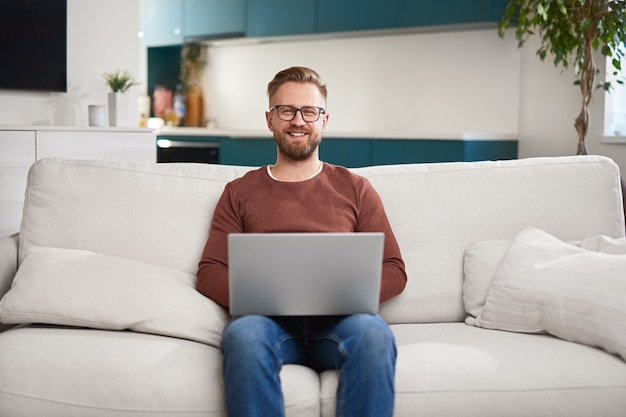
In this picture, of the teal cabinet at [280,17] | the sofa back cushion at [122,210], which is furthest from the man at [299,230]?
the teal cabinet at [280,17]

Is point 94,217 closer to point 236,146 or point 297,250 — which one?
point 297,250

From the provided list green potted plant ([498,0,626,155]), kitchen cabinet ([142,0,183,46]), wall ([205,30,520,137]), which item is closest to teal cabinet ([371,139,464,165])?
wall ([205,30,520,137])

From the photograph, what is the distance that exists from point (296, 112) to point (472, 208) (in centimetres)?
64

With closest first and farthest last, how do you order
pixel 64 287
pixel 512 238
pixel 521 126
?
pixel 64 287 → pixel 512 238 → pixel 521 126

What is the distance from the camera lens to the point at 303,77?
93.6 inches

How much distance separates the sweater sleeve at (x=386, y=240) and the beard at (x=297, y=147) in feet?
0.64

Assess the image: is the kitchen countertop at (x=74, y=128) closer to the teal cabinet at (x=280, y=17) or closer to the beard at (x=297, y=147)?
the teal cabinet at (x=280, y=17)

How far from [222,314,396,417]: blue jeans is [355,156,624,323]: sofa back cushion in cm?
51

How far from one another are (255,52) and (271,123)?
15.1 ft

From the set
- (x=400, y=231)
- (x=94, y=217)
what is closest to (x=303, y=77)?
(x=400, y=231)

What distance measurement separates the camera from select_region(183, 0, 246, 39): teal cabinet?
6.59 metres

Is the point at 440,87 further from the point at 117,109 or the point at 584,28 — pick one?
the point at 117,109

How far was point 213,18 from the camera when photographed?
265 inches

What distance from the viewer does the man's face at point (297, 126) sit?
2.35m
